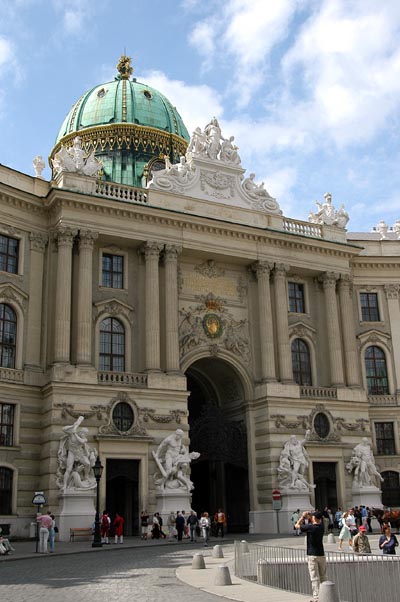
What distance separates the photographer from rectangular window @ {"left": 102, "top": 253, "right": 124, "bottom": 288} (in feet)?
129

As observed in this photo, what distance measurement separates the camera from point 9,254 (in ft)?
121

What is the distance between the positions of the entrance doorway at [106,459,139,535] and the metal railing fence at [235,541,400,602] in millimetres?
17407

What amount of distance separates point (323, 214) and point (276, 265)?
20.2ft

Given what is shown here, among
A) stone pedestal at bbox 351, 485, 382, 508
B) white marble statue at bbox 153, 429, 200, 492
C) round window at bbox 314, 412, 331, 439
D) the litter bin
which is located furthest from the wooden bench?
stone pedestal at bbox 351, 485, 382, 508

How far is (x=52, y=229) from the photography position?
125 ft

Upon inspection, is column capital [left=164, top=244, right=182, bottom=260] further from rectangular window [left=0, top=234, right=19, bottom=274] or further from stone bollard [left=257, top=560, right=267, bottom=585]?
stone bollard [left=257, top=560, right=267, bottom=585]

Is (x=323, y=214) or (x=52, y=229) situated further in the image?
(x=323, y=214)

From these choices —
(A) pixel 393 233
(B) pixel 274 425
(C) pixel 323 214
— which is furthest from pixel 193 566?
(A) pixel 393 233

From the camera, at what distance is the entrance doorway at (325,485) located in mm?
40688

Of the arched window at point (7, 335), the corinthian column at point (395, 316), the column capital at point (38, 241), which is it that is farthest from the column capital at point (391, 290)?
the arched window at point (7, 335)

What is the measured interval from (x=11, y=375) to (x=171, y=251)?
36.5 ft

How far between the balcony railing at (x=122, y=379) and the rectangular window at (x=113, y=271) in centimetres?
533

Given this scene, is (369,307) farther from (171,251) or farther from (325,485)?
(171,251)

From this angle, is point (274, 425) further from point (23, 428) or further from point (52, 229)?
point (52, 229)
